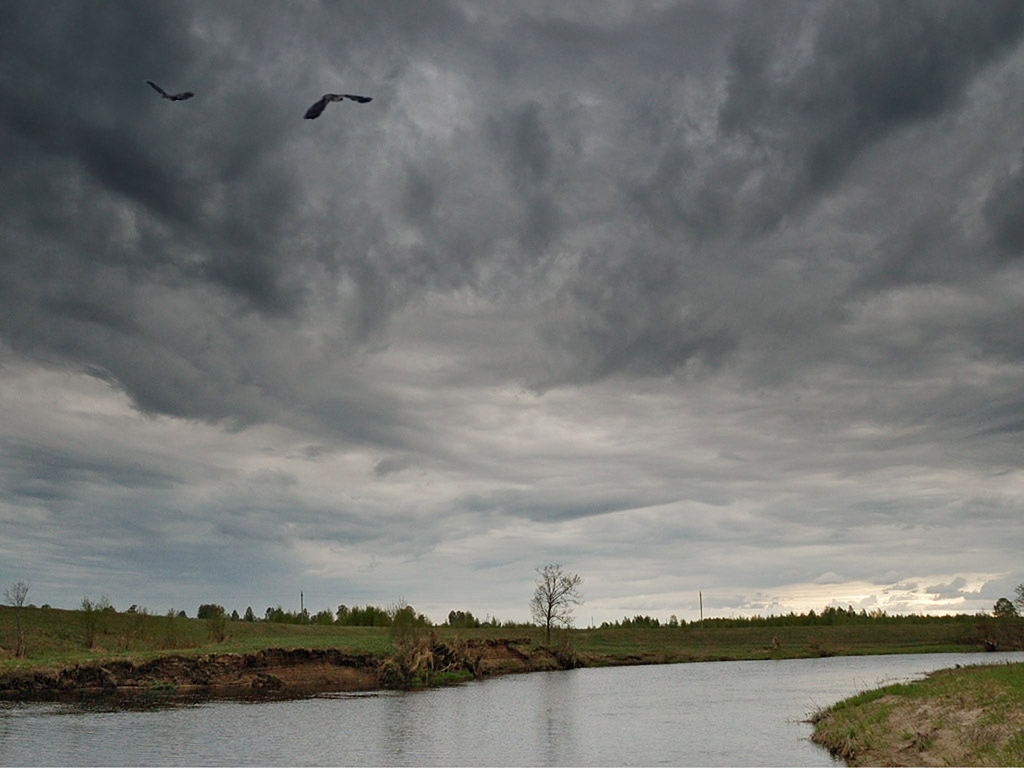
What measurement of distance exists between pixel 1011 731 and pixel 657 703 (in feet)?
112

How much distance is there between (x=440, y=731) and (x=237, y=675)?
37686 mm

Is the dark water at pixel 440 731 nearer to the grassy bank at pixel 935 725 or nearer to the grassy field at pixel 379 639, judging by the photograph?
the grassy bank at pixel 935 725

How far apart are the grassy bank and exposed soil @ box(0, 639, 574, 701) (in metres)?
43.5

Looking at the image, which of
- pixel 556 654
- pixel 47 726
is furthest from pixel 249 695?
pixel 556 654

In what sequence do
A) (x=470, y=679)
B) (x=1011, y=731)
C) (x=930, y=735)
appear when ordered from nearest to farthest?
(x=1011, y=731) < (x=930, y=735) < (x=470, y=679)

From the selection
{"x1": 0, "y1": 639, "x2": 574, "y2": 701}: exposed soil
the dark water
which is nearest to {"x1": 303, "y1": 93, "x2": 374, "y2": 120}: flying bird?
the dark water

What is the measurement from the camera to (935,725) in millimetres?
31766

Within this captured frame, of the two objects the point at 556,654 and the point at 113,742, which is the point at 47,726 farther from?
the point at 556,654

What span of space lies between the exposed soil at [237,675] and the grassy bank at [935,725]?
43.5 meters

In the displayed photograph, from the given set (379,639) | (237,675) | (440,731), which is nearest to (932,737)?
(440,731)

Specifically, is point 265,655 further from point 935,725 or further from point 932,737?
point 932,737

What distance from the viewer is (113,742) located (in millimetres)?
36969

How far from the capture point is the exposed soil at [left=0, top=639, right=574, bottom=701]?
6194cm

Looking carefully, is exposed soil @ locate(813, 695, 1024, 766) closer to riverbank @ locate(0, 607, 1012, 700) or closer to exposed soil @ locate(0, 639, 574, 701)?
exposed soil @ locate(0, 639, 574, 701)
